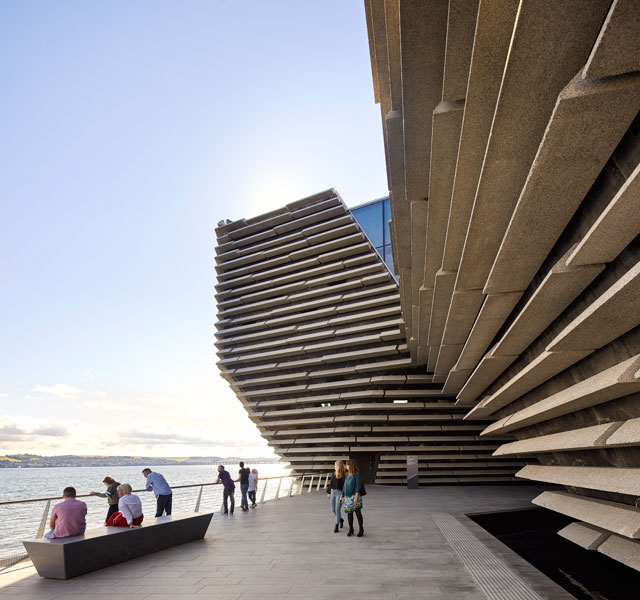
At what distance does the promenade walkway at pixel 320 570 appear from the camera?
5355mm

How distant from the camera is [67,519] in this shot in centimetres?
663

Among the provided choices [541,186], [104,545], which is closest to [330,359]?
[104,545]

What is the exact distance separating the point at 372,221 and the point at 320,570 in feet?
62.5

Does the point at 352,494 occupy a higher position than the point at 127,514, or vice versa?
the point at 352,494

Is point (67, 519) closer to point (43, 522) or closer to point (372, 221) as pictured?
point (43, 522)

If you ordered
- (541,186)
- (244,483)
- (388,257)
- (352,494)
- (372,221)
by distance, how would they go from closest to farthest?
(541,186) < (352,494) < (244,483) < (388,257) < (372,221)

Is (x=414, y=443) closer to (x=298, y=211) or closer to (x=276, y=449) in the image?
(x=276, y=449)

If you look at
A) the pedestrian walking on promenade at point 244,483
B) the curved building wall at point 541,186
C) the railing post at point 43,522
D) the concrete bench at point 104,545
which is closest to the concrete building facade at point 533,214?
the curved building wall at point 541,186

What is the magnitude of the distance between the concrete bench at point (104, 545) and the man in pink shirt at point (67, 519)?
0.35ft

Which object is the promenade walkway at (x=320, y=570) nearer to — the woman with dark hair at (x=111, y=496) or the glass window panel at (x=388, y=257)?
the woman with dark hair at (x=111, y=496)

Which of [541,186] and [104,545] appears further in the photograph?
[104,545]

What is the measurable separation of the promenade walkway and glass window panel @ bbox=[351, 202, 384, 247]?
1438 centimetres

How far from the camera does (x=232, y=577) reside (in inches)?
243

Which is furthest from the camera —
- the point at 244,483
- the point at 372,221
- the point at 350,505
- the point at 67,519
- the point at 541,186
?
the point at 372,221
